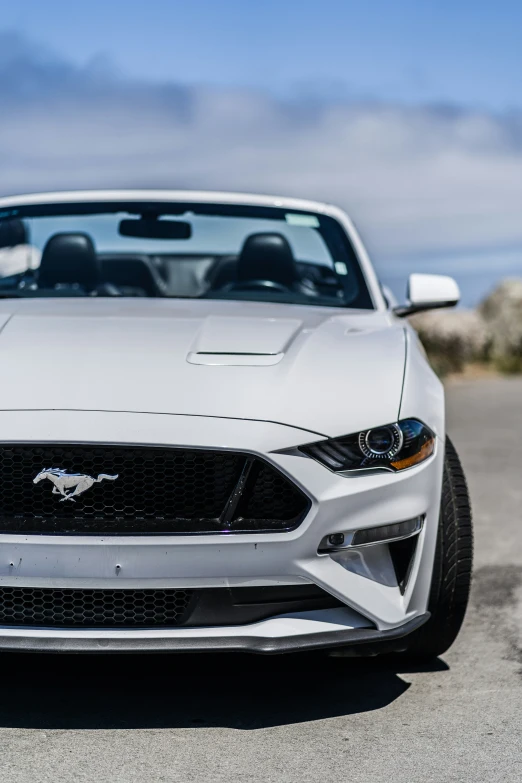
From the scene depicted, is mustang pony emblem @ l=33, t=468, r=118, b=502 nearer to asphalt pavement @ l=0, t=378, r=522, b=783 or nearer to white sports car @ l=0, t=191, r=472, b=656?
white sports car @ l=0, t=191, r=472, b=656

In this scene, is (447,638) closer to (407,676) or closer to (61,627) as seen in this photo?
(407,676)

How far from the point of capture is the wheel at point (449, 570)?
10.9 feet

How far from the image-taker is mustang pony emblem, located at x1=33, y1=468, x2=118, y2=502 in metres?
2.94

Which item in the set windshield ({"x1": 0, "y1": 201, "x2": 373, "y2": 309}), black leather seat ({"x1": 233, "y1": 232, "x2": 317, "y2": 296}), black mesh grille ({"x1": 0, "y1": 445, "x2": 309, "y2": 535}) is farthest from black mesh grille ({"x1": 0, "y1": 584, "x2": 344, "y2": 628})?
black leather seat ({"x1": 233, "y1": 232, "x2": 317, "y2": 296})

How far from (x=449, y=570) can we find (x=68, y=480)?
1.17m

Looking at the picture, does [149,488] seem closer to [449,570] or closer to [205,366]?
[205,366]

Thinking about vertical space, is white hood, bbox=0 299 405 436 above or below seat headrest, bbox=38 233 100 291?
above

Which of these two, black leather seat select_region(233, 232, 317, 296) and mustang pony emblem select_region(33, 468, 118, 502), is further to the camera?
black leather seat select_region(233, 232, 317, 296)

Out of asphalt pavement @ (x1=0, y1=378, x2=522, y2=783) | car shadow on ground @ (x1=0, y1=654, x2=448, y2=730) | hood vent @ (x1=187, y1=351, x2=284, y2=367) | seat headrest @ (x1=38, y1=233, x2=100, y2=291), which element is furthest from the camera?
seat headrest @ (x1=38, y1=233, x2=100, y2=291)

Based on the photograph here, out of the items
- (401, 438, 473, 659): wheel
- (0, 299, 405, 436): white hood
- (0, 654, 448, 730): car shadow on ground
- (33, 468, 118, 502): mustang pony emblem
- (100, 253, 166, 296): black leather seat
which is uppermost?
(0, 299, 405, 436): white hood

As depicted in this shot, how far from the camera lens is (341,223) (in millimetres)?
5121

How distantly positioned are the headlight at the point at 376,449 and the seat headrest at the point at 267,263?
1939mm

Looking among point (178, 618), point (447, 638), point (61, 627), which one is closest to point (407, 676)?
point (447, 638)

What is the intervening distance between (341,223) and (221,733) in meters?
2.71
